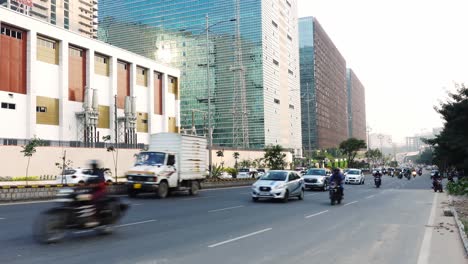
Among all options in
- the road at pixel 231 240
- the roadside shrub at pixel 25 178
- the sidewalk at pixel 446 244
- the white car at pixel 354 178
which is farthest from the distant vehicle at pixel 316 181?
the roadside shrub at pixel 25 178

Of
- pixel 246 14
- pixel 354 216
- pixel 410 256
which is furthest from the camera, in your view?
pixel 246 14

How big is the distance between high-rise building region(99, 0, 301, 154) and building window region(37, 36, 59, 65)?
55714 millimetres

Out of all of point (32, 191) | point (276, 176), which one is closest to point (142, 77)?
point (32, 191)

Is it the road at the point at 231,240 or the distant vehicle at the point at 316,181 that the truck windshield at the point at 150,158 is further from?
the distant vehicle at the point at 316,181

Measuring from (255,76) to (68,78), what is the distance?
67.6 m

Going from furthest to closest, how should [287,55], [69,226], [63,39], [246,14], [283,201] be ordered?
[287,55] < [246,14] < [63,39] < [283,201] < [69,226]

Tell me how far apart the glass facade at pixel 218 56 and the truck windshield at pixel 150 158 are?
84442 millimetres

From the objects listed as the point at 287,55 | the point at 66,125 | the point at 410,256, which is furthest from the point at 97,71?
the point at 287,55

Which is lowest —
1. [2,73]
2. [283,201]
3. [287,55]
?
[283,201]

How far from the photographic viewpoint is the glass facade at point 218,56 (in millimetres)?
113188

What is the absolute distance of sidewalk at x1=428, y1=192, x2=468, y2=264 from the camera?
810 centimetres

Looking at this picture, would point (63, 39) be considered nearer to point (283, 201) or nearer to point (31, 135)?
point (31, 135)

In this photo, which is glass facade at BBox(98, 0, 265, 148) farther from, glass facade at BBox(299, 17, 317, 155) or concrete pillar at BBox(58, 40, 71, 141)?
concrete pillar at BBox(58, 40, 71, 141)

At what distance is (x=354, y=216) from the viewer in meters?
15.1
